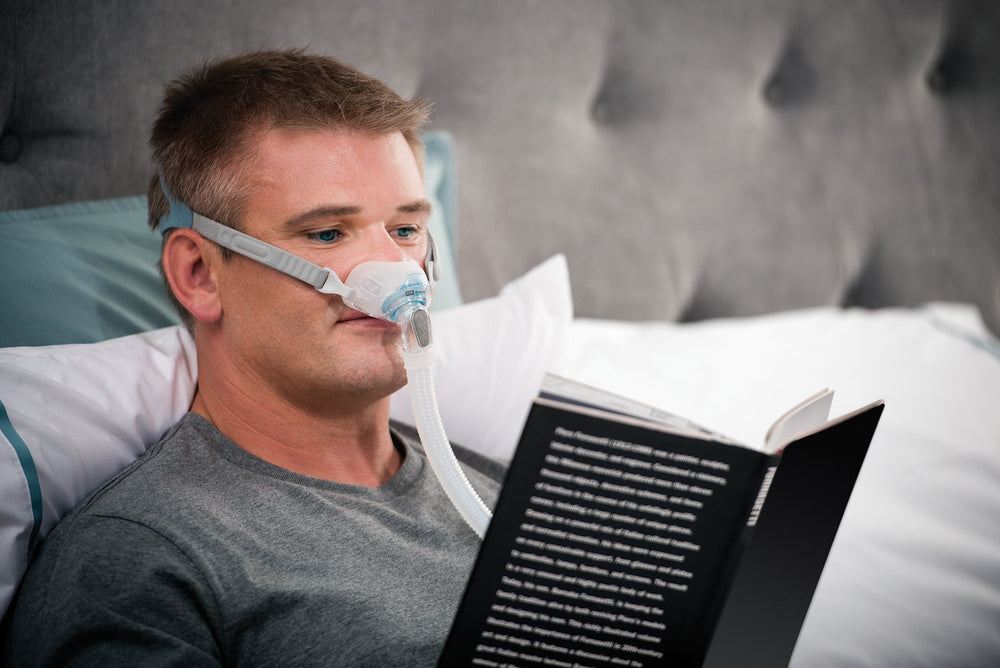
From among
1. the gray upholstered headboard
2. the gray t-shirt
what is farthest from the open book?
the gray upholstered headboard

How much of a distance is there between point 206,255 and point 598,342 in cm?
71

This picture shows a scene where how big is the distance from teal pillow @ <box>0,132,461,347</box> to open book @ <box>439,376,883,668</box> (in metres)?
0.68

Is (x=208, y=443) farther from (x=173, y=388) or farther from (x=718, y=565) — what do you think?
(x=718, y=565)

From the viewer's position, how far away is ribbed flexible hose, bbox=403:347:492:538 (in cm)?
94

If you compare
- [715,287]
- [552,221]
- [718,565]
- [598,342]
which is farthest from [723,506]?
[715,287]

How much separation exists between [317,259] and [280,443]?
0.76 feet

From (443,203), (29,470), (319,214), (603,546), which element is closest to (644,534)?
(603,546)

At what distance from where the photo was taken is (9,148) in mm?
1217

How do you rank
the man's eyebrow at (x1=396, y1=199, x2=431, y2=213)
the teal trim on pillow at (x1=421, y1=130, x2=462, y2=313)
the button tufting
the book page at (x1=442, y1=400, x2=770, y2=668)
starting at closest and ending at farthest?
the book page at (x1=442, y1=400, x2=770, y2=668) → the man's eyebrow at (x1=396, y1=199, x2=431, y2=213) → the button tufting → the teal trim on pillow at (x1=421, y1=130, x2=462, y2=313)

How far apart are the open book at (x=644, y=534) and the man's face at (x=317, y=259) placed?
33 centimetres

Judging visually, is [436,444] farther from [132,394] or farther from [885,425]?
[885,425]

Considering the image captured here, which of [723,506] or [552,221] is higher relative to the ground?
[552,221]

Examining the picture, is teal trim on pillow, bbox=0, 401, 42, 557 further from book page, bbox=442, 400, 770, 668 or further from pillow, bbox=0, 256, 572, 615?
book page, bbox=442, 400, 770, 668

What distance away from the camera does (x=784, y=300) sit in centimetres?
182
